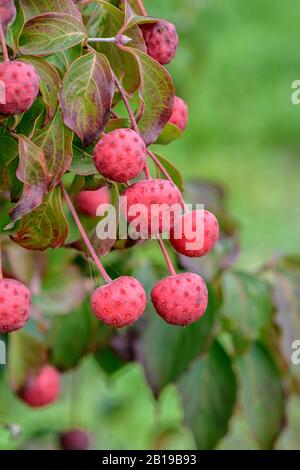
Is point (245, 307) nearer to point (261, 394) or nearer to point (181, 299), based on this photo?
point (261, 394)

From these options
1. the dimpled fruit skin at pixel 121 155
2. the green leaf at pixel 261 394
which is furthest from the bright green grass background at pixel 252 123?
the dimpled fruit skin at pixel 121 155

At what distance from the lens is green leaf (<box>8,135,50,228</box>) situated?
806 millimetres

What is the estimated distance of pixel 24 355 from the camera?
1468 millimetres

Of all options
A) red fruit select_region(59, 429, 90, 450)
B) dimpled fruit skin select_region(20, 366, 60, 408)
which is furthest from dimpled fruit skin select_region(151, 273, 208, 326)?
red fruit select_region(59, 429, 90, 450)

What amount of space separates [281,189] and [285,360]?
2855 mm

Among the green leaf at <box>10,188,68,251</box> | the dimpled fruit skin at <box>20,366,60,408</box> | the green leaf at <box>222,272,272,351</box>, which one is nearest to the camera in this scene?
the green leaf at <box>10,188,68,251</box>

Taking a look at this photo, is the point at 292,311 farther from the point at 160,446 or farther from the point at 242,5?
the point at 242,5

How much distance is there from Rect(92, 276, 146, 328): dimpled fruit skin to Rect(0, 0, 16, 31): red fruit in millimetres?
251

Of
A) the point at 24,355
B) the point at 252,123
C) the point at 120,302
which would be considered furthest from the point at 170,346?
the point at 252,123

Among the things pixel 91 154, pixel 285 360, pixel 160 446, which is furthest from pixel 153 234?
pixel 160 446

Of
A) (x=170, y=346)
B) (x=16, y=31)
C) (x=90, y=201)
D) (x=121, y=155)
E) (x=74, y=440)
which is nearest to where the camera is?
(x=121, y=155)

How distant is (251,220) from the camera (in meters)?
4.12

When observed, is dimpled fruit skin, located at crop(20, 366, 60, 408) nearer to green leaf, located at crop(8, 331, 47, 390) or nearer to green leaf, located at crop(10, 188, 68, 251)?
green leaf, located at crop(8, 331, 47, 390)

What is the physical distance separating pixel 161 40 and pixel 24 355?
0.71 meters
